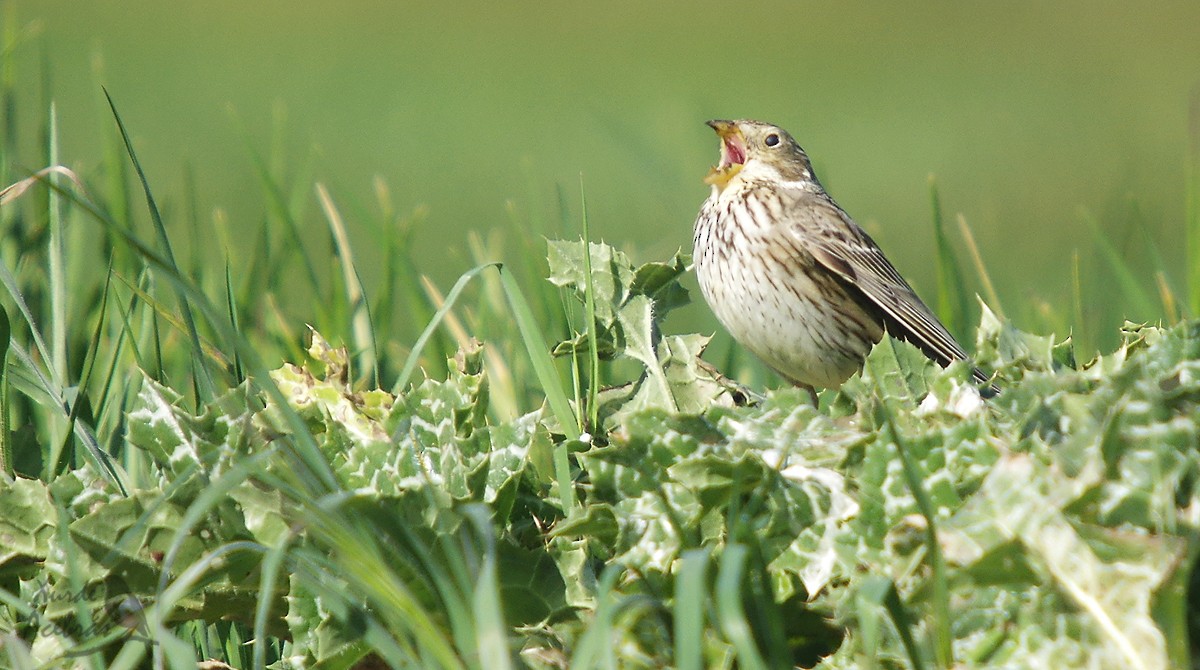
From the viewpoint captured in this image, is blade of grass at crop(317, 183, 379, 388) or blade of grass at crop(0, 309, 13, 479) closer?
blade of grass at crop(0, 309, 13, 479)

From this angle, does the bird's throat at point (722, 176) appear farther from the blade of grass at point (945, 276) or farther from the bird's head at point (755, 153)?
the blade of grass at point (945, 276)

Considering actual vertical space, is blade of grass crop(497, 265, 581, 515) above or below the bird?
above

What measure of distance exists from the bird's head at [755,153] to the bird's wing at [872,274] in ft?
0.73

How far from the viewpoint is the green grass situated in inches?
68.0

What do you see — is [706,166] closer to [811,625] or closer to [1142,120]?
[811,625]

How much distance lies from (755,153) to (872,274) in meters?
0.71

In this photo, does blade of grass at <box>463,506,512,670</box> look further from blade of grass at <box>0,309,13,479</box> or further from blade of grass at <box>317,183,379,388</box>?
blade of grass at <box>317,183,379,388</box>

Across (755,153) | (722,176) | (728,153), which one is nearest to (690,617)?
(722,176)

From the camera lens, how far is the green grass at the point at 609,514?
1727 millimetres

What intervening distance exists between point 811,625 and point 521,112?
43.5 feet

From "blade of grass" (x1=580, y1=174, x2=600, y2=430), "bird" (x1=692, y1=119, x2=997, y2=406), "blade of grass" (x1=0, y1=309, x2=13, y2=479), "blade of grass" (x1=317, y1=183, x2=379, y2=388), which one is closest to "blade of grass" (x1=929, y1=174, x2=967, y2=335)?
"bird" (x1=692, y1=119, x2=997, y2=406)

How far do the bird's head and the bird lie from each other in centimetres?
2

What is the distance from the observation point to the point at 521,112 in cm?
1492

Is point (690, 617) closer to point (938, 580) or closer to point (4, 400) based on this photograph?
point (938, 580)
